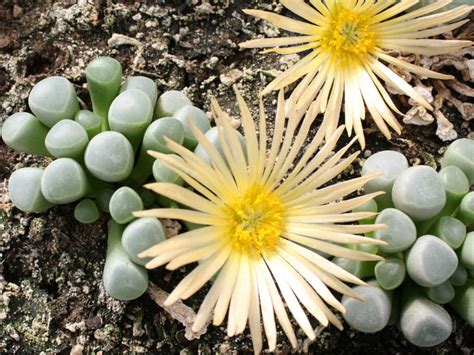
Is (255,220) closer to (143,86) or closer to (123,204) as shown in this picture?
(123,204)

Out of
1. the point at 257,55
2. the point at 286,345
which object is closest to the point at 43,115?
the point at 257,55

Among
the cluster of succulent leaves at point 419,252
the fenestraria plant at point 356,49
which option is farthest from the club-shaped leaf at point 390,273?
the fenestraria plant at point 356,49

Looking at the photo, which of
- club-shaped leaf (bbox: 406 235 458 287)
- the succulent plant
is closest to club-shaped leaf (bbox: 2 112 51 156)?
the succulent plant

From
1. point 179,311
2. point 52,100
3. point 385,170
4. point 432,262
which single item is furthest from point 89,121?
point 432,262

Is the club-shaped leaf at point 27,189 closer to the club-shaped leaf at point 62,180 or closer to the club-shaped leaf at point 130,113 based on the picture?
the club-shaped leaf at point 62,180

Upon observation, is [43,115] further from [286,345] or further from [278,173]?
[286,345]
